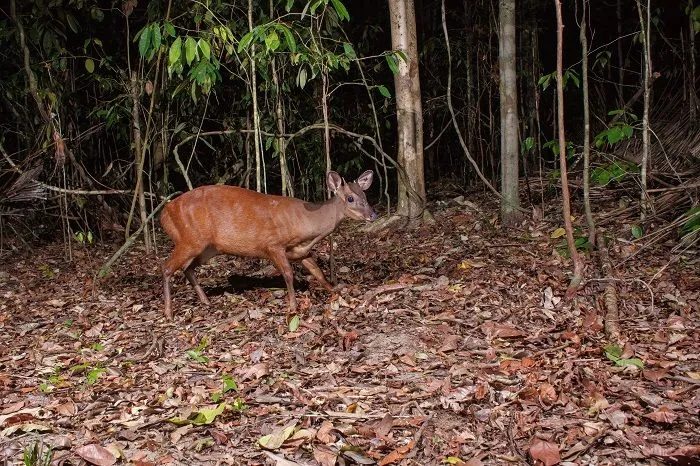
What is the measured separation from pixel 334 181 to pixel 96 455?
356 cm

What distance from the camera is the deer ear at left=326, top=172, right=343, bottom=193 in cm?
694

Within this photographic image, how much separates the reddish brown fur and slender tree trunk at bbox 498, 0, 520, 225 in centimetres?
209

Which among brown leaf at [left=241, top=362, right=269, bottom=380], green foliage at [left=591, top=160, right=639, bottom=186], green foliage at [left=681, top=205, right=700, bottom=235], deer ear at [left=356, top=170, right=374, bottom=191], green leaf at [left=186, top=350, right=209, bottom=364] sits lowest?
green leaf at [left=186, top=350, right=209, bottom=364]

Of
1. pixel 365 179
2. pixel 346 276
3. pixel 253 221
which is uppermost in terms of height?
pixel 365 179

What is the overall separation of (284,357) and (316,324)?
63 cm

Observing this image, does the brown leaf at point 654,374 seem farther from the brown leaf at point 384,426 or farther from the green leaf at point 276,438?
the green leaf at point 276,438

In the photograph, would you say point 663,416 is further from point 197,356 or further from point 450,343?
point 197,356

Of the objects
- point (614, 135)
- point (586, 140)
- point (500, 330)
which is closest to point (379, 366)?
point (500, 330)

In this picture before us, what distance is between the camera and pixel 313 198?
13047mm

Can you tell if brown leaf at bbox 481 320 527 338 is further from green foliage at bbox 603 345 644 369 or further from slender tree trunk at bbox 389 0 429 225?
slender tree trunk at bbox 389 0 429 225

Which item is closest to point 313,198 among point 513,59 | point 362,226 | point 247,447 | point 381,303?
point 362,226

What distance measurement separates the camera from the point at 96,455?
412 cm

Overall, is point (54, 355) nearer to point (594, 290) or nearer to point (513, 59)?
point (594, 290)

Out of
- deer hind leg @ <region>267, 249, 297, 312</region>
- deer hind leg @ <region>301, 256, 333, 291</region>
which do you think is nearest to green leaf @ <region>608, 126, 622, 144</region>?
deer hind leg @ <region>301, 256, 333, 291</region>
